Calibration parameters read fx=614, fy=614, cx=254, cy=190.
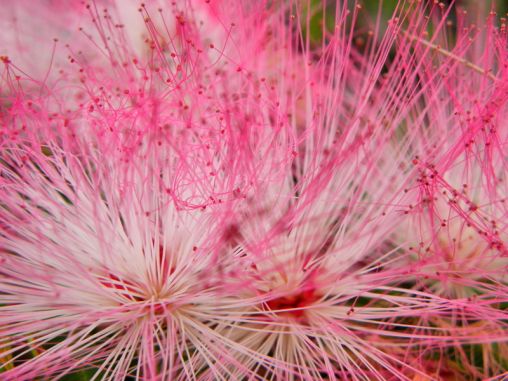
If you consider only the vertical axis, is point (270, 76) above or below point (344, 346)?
above

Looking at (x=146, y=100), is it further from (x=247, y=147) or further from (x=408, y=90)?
(x=408, y=90)

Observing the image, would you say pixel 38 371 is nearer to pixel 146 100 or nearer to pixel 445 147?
pixel 146 100

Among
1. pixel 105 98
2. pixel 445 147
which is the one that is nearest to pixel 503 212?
pixel 445 147

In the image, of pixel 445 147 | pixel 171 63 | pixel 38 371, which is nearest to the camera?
pixel 38 371

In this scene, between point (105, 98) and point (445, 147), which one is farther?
point (445, 147)

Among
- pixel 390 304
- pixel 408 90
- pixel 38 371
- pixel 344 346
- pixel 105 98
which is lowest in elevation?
pixel 38 371

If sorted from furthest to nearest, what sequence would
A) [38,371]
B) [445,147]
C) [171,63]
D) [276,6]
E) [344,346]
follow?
[276,6]
[171,63]
[445,147]
[344,346]
[38,371]
